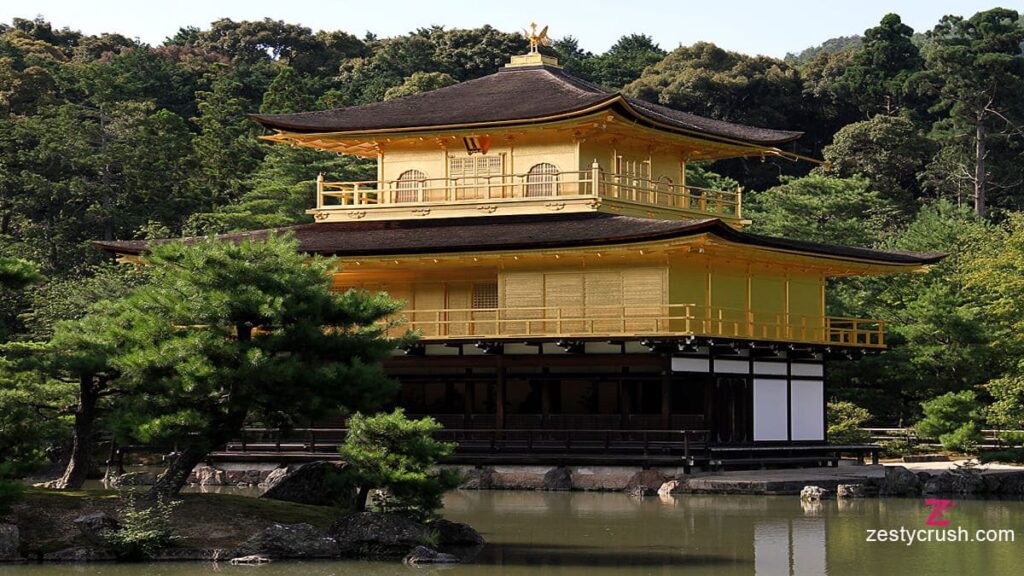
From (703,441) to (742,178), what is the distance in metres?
49.0

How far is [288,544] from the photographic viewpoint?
24906mm

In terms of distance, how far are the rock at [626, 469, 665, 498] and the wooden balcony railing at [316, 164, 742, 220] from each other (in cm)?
760

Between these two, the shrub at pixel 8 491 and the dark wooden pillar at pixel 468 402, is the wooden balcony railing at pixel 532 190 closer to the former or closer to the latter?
the dark wooden pillar at pixel 468 402

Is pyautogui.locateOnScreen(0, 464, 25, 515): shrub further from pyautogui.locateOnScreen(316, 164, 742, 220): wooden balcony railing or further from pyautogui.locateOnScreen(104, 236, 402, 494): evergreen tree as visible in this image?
pyautogui.locateOnScreen(316, 164, 742, 220): wooden balcony railing

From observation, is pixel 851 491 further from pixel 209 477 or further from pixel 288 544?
pixel 288 544

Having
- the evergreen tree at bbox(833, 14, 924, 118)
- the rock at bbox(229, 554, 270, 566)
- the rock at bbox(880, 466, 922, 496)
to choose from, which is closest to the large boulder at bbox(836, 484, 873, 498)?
the rock at bbox(880, 466, 922, 496)

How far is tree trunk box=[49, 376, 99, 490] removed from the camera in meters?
28.1

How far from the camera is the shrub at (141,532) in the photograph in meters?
24.5

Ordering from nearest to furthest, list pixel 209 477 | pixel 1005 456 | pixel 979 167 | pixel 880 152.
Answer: pixel 209 477 < pixel 1005 456 < pixel 979 167 < pixel 880 152

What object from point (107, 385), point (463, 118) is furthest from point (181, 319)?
point (463, 118)

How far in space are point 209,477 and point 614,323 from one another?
33.1ft

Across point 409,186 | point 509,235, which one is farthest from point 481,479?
point 409,186

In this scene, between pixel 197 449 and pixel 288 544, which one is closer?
pixel 288 544

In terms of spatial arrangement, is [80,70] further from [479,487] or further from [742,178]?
[479,487]
